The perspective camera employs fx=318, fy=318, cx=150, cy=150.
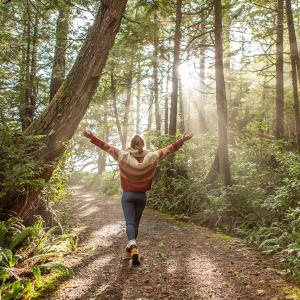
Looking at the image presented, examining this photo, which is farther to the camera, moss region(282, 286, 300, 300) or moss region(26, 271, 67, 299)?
moss region(26, 271, 67, 299)

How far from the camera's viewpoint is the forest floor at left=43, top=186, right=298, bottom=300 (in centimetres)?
424

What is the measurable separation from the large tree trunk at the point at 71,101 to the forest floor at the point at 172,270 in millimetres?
1665

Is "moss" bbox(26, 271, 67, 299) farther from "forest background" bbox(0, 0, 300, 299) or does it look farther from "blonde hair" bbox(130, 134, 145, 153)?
"blonde hair" bbox(130, 134, 145, 153)

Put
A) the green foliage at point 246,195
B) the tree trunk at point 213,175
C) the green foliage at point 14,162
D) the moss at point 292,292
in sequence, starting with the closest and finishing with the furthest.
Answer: the moss at point 292,292 → the green foliage at point 14,162 → the green foliage at point 246,195 → the tree trunk at point 213,175

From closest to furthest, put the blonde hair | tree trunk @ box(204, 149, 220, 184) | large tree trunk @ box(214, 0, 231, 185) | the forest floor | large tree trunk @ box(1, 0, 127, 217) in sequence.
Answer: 1. the forest floor
2. the blonde hair
3. large tree trunk @ box(1, 0, 127, 217)
4. large tree trunk @ box(214, 0, 231, 185)
5. tree trunk @ box(204, 149, 220, 184)

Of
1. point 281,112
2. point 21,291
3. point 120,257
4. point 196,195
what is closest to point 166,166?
point 196,195

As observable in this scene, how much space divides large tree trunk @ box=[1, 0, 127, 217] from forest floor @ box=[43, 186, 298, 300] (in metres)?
1.67

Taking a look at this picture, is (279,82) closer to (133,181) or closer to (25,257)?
(133,181)

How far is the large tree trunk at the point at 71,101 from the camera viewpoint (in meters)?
5.73

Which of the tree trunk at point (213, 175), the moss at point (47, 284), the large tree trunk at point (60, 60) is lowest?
the moss at point (47, 284)

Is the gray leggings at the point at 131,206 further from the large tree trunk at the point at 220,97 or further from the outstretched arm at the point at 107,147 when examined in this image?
the large tree trunk at the point at 220,97

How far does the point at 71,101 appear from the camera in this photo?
20.1 feet

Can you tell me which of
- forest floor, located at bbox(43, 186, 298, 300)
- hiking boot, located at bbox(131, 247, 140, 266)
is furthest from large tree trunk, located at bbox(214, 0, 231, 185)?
hiking boot, located at bbox(131, 247, 140, 266)

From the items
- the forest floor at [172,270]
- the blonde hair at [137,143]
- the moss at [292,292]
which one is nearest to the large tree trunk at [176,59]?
the forest floor at [172,270]
